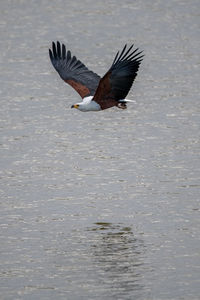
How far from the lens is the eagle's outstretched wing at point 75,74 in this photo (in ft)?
46.2

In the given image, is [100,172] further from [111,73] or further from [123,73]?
[111,73]

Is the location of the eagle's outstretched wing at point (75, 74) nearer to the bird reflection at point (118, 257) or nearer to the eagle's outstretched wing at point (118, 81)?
the eagle's outstretched wing at point (118, 81)

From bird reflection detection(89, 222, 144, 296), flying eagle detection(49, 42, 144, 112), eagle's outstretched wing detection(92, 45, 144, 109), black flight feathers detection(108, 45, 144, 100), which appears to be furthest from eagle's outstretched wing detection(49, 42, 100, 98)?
bird reflection detection(89, 222, 144, 296)

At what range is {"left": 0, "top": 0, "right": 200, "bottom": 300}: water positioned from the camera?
984 cm

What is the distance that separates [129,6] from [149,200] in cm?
1410

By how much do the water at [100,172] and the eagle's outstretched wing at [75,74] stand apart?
3.69 feet

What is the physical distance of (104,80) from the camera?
1224cm

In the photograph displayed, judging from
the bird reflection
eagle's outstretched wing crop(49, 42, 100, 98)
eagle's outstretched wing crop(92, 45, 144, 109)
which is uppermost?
eagle's outstretched wing crop(49, 42, 100, 98)

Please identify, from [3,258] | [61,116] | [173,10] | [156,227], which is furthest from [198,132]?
[173,10]

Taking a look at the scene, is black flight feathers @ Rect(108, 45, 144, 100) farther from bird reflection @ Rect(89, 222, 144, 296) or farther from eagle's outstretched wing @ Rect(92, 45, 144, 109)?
bird reflection @ Rect(89, 222, 144, 296)

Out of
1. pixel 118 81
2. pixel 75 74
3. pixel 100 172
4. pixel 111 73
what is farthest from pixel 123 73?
pixel 75 74

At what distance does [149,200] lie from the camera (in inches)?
479

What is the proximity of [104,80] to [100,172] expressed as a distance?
1.87 m

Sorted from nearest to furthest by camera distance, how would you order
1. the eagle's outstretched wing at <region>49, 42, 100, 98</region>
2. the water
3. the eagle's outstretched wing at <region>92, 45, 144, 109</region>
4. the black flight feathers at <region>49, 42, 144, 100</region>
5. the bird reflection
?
the bird reflection < the water < the eagle's outstretched wing at <region>92, 45, 144, 109</region> < the black flight feathers at <region>49, 42, 144, 100</region> < the eagle's outstretched wing at <region>49, 42, 100, 98</region>
